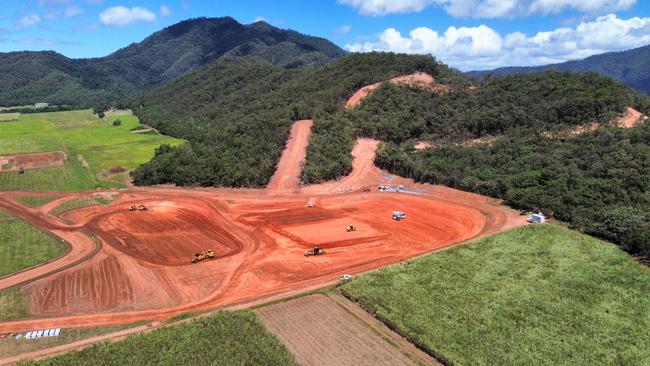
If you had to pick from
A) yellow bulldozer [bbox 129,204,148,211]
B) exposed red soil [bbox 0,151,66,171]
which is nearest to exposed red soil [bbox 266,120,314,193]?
yellow bulldozer [bbox 129,204,148,211]

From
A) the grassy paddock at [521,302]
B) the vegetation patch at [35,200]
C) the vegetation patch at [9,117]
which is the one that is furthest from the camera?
the vegetation patch at [9,117]

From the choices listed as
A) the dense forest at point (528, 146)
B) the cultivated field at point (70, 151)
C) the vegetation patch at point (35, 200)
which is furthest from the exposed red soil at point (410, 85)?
the vegetation patch at point (35, 200)

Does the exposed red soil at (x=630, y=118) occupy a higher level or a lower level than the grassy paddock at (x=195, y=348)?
higher

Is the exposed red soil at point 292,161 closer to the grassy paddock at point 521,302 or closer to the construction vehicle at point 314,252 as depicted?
the construction vehicle at point 314,252

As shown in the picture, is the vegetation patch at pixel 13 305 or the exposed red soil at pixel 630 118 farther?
the exposed red soil at pixel 630 118

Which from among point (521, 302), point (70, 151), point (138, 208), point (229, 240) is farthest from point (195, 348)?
point (70, 151)

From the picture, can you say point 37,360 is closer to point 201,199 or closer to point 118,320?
point 118,320
